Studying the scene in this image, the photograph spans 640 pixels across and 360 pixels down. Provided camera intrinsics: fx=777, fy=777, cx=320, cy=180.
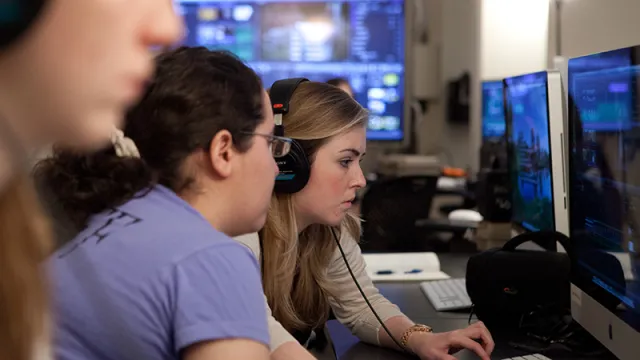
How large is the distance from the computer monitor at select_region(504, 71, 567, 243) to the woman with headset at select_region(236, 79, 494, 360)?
44cm

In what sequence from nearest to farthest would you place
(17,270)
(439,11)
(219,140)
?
(17,270) → (219,140) → (439,11)

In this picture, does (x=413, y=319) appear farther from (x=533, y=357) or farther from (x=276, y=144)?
(x=276, y=144)

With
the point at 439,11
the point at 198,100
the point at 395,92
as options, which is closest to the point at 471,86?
the point at 395,92

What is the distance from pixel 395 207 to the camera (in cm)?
380

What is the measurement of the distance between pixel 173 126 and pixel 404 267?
1.44 metres

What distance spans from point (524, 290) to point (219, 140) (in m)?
0.97

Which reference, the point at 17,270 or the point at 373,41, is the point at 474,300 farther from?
the point at 373,41

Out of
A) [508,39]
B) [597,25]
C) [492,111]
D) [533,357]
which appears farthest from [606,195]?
[508,39]

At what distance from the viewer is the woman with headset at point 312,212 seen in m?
1.60

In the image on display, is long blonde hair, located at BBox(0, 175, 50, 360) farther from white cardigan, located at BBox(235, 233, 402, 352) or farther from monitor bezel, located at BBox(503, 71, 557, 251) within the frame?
monitor bezel, located at BBox(503, 71, 557, 251)

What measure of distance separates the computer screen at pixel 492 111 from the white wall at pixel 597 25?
1247 millimetres

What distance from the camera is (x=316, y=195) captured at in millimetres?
1669

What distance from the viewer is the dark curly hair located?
0.95m

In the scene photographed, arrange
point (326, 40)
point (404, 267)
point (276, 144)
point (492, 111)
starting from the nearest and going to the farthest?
point (276, 144) < point (404, 267) < point (492, 111) < point (326, 40)
